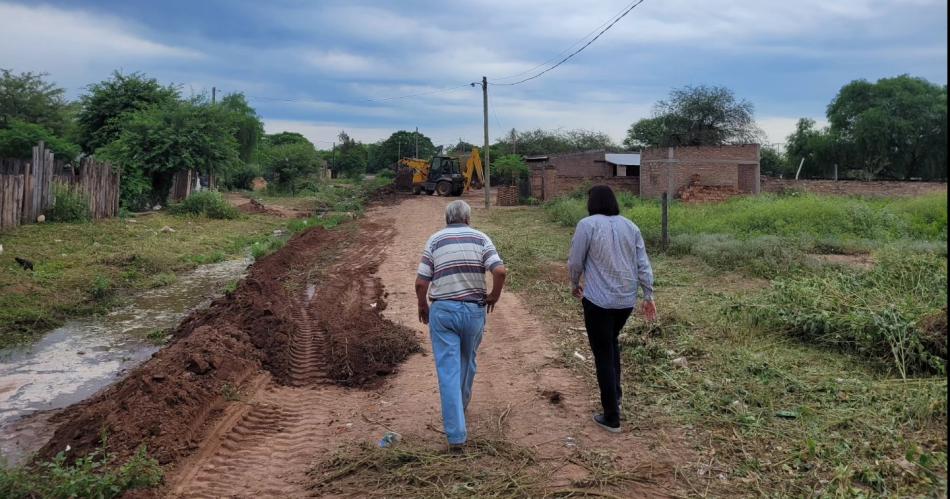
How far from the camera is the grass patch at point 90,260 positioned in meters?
8.98

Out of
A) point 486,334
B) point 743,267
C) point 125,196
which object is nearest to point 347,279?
point 486,334

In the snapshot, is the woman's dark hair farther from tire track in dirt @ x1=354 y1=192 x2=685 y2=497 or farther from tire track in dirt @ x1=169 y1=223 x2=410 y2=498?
tire track in dirt @ x1=169 y1=223 x2=410 y2=498

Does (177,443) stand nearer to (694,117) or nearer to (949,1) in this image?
(949,1)

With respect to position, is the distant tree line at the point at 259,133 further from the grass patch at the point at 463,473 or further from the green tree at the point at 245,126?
the grass patch at the point at 463,473

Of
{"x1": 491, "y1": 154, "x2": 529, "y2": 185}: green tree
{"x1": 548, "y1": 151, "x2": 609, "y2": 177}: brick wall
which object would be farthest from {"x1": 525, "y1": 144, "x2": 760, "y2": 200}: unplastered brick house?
{"x1": 548, "y1": 151, "x2": 609, "y2": 177}: brick wall

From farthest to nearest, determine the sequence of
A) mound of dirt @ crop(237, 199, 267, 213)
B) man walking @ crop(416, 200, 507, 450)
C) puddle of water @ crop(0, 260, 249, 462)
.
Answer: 1. mound of dirt @ crop(237, 199, 267, 213)
2. puddle of water @ crop(0, 260, 249, 462)
3. man walking @ crop(416, 200, 507, 450)

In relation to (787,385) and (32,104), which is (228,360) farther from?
(32,104)

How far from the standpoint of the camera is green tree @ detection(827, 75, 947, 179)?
37.2 metres

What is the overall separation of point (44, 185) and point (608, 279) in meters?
16.4

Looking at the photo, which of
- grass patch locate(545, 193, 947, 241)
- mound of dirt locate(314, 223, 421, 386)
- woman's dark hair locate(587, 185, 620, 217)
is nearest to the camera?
woman's dark hair locate(587, 185, 620, 217)

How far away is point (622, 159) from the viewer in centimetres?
3641

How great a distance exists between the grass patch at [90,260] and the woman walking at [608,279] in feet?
22.3

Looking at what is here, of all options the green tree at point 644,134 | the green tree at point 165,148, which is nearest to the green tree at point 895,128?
the green tree at point 644,134

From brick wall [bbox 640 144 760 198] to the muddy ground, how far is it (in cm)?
1852
